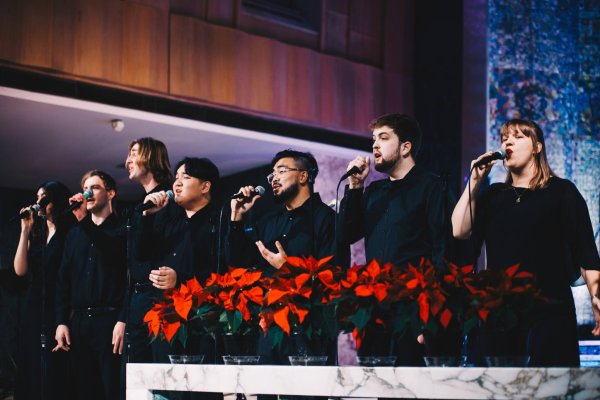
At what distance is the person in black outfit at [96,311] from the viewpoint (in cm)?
485

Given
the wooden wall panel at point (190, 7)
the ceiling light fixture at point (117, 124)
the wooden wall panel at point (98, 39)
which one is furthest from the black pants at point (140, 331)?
the wooden wall panel at point (190, 7)

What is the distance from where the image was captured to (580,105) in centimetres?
791

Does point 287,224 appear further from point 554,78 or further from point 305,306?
point 554,78

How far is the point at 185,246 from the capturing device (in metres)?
4.40

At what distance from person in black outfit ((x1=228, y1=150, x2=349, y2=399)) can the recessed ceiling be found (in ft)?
9.29

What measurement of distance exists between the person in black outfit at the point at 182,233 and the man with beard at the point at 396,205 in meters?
0.85

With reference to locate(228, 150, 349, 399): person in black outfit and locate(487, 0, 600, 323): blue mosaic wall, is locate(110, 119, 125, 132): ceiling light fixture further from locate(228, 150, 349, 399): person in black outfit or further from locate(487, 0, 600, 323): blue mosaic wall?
locate(487, 0, 600, 323): blue mosaic wall

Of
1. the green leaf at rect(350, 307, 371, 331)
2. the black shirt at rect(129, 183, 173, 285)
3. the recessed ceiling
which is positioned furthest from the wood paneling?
the green leaf at rect(350, 307, 371, 331)

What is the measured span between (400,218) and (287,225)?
81 cm

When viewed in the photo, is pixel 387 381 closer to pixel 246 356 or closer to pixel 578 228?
pixel 246 356

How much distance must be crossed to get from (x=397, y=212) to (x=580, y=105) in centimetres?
493

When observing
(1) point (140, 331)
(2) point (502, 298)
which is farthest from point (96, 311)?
(2) point (502, 298)

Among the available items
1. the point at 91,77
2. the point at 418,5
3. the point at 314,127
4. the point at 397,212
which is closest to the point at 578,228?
the point at 397,212

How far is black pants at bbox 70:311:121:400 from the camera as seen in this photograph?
4.85 meters
